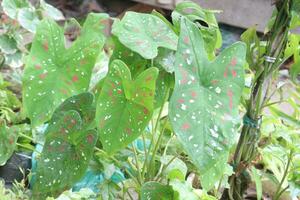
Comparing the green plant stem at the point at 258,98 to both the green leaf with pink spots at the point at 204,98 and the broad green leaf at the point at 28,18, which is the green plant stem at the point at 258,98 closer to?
the green leaf with pink spots at the point at 204,98

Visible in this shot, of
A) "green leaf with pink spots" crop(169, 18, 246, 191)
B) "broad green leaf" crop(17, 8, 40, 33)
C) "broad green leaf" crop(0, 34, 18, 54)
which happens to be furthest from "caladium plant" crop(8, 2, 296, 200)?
"broad green leaf" crop(0, 34, 18, 54)

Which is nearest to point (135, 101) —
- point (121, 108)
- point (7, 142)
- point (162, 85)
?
point (121, 108)

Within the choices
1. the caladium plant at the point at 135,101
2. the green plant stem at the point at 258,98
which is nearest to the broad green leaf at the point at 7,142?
the caladium plant at the point at 135,101

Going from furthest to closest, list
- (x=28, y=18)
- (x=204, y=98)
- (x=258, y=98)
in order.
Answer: (x=28, y=18) → (x=258, y=98) → (x=204, y=98)

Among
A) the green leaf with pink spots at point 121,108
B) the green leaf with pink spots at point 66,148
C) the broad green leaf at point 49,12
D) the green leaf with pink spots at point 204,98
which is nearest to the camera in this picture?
the green leaf with pink spots at point 204,98

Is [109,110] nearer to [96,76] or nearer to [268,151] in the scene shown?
[96,76]

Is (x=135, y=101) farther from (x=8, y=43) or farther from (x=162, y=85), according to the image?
(x=8, y=43)

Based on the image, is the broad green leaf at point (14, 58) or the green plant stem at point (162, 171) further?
the broad green leaf at point (14, 58)
